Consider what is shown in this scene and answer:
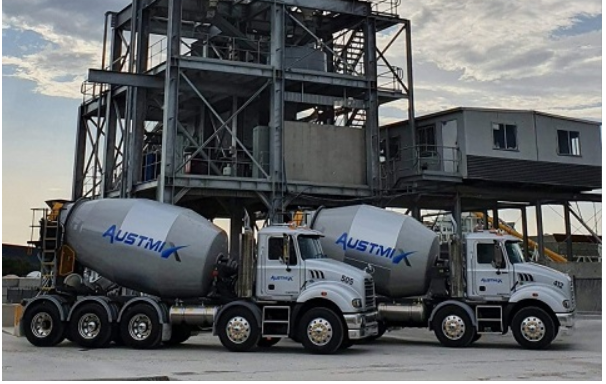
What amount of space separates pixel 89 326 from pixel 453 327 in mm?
10150

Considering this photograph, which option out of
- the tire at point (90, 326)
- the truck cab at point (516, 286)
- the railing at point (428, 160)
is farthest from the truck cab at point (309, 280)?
the railing at point (428, 160)

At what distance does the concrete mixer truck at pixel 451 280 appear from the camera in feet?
59.3

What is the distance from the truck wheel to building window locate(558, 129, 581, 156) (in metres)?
19.2

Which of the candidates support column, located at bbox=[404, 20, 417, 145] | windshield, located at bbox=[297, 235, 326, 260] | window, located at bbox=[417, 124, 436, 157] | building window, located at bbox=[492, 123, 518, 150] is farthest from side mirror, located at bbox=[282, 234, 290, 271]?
building window, located at bbox=[492, 123, 518, 150]

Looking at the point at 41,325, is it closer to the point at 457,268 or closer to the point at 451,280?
the point at 451,280

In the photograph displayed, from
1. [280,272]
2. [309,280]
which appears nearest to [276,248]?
[280,272]

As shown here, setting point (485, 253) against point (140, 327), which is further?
point (485, 253)

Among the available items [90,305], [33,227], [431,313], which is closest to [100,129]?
[33,227]

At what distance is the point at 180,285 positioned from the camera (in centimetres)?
1833

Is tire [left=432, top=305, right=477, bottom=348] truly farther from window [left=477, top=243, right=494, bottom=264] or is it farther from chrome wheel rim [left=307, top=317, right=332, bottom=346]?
chrome wheel rim [left=307, top=317, right=332, bottom=346]

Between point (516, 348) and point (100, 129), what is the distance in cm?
2398

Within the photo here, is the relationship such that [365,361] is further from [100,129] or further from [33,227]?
[100,129]

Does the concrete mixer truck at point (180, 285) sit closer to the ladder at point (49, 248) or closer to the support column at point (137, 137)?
the ladder at point (49, 248)

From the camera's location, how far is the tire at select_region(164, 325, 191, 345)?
18.9m
